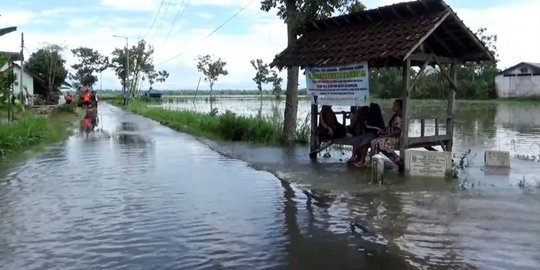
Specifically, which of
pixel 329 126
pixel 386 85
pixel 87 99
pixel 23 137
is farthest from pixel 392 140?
pixel 386 85

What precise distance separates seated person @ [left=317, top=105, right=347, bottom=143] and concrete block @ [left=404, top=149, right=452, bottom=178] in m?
2.45

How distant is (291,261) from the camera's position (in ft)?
18.5

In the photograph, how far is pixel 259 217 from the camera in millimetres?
7594

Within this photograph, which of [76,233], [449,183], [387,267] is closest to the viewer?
[387,267]

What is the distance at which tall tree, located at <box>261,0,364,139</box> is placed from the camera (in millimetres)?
15410

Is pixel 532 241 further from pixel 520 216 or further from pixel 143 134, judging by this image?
pixel 143 134

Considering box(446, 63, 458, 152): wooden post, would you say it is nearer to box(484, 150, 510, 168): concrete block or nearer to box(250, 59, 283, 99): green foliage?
box(484, 150, 510, 168): concrete block

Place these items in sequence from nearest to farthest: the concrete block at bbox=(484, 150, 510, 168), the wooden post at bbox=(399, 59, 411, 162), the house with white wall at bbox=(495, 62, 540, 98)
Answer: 1. the wooden post at bbox=(399, 59, 411, 162)
2. the concrete block at bbox=(484, 150, 510, 168)
3. the house with white wall at bbox=(495, 62, 540, 98)

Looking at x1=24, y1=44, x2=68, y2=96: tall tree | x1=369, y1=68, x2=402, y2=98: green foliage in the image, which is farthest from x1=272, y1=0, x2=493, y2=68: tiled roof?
x1=369, y1=68, x2=402, y2=98: green foliage

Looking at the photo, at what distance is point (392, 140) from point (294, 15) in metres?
5.91

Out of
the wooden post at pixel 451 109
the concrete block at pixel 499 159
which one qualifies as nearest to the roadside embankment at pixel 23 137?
the wooden post at pixel 451 109

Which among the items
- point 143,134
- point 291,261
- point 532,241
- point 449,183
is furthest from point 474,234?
Answer: point 143,134

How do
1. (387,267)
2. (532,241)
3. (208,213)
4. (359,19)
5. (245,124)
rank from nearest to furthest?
(387,267) < (532,241) < (208,213) < (359,19) < (245,124)

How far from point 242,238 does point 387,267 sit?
1.84m
